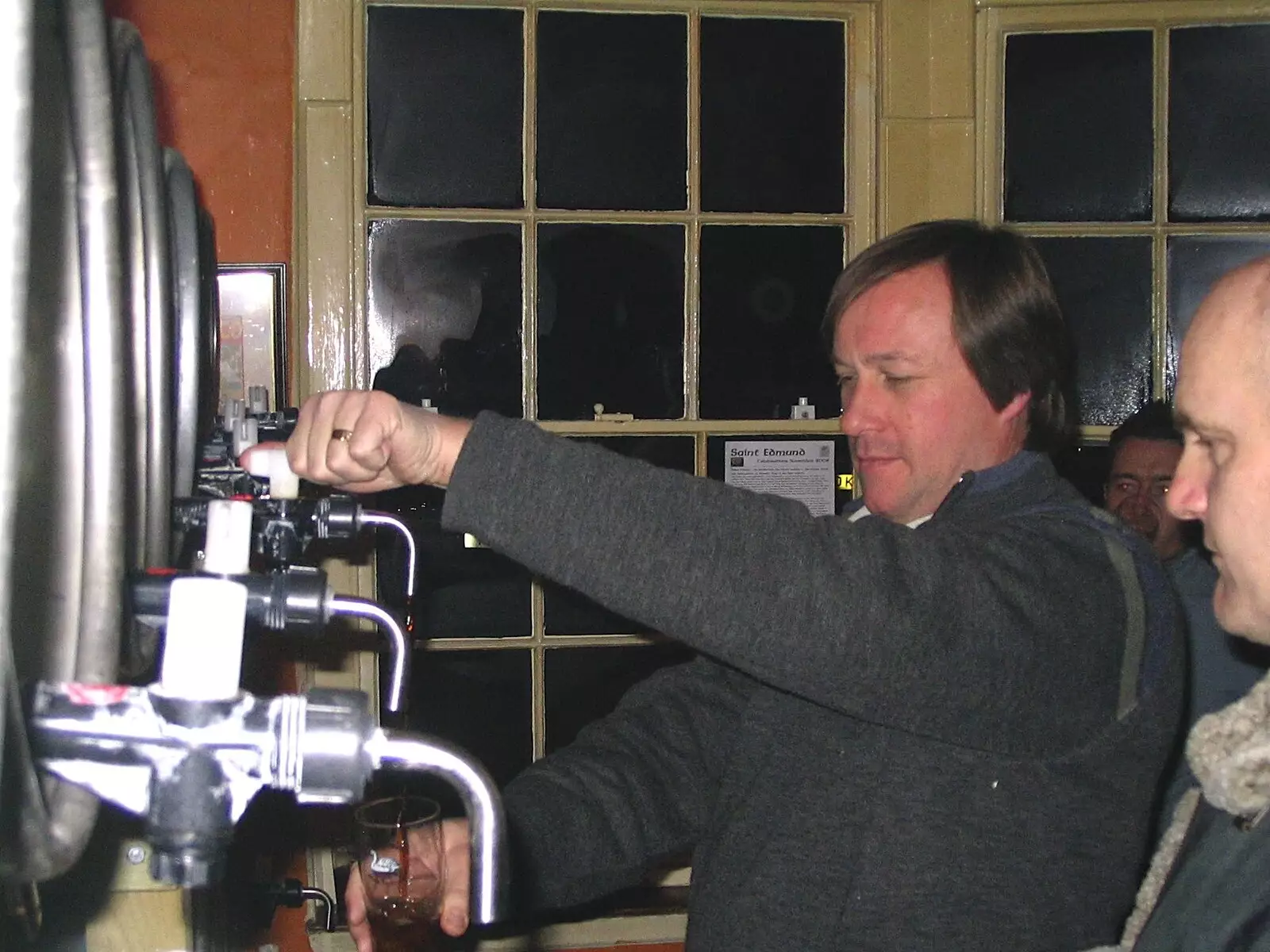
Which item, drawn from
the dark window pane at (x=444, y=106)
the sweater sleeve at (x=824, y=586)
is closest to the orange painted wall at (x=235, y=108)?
the dark window pane at (x=444, y=106)

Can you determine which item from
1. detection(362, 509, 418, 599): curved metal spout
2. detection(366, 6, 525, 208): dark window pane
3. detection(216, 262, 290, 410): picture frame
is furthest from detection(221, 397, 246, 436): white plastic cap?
detection(366, 6, 525, 208): dark window pane

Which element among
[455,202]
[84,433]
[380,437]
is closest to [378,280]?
[455,202]

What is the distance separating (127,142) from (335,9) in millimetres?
1992

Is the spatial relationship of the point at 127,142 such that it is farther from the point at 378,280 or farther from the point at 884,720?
the point at 378,280

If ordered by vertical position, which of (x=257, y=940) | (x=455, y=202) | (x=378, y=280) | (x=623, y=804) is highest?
(x=455, y=202)

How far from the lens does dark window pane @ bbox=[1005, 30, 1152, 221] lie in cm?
267

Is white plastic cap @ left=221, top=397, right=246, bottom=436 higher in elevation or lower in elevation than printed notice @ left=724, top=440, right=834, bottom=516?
higher

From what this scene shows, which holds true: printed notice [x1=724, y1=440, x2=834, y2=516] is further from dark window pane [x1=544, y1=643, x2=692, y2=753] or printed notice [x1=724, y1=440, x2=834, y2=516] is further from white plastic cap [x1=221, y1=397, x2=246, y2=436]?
white plastic cap [x1=221, y1=397, x2=246, y2=436]

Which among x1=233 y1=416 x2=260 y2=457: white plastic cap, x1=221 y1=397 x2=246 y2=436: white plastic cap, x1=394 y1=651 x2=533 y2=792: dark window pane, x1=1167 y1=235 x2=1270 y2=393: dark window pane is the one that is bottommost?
x1=394 y1=651 x2=533 y2=792: dark window pane

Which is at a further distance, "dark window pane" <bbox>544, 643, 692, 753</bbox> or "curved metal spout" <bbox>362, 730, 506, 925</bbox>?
"dark window pane" <bbox>544, 643, 692, 753</bbox>

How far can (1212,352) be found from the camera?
92 cm

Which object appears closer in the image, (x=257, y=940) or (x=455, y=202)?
(x=257, y=940)

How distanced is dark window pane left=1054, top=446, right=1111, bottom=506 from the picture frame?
6.08 ft

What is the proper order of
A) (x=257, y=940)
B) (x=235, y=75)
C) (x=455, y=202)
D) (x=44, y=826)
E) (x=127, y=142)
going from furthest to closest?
1. (x=455, y=202)
2. (x=235, y=75)
3. (x=257, y=940)
4. (x=127, y=142)
5. (x=44, y=826)
